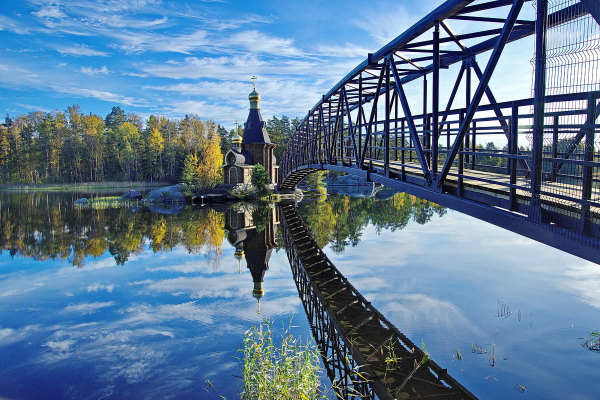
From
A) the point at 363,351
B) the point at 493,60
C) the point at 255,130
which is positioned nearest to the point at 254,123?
the point at 255,130

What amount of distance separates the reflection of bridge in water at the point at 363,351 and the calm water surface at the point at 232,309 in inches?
12.4

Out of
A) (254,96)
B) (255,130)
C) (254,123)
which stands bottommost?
(255,130)

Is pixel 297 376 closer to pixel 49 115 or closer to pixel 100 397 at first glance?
pixel 100 397

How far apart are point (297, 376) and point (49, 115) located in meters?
71.5

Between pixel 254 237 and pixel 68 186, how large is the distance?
158 ft

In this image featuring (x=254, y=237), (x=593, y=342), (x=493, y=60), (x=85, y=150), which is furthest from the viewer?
(x=85, y=150)

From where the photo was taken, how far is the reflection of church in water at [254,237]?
12383mm

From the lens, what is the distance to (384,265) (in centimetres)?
1217

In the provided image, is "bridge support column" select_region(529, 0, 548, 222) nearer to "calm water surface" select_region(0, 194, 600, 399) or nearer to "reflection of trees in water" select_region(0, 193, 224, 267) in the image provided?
"calm water surface" select_region(0, 194, 600, 399)

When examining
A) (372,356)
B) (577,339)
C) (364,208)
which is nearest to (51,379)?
(372,356)

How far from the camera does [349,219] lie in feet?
74.5

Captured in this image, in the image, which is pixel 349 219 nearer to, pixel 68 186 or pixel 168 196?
pixel 168 196

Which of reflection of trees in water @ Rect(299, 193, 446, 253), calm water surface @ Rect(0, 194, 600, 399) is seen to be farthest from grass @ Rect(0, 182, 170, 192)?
calm water surface @ Rect(0, 194, 600, 399)

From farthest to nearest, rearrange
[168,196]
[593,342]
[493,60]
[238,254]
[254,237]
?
[168,196]
[254,237]
[238,254]
[593,342]
[493,60]
